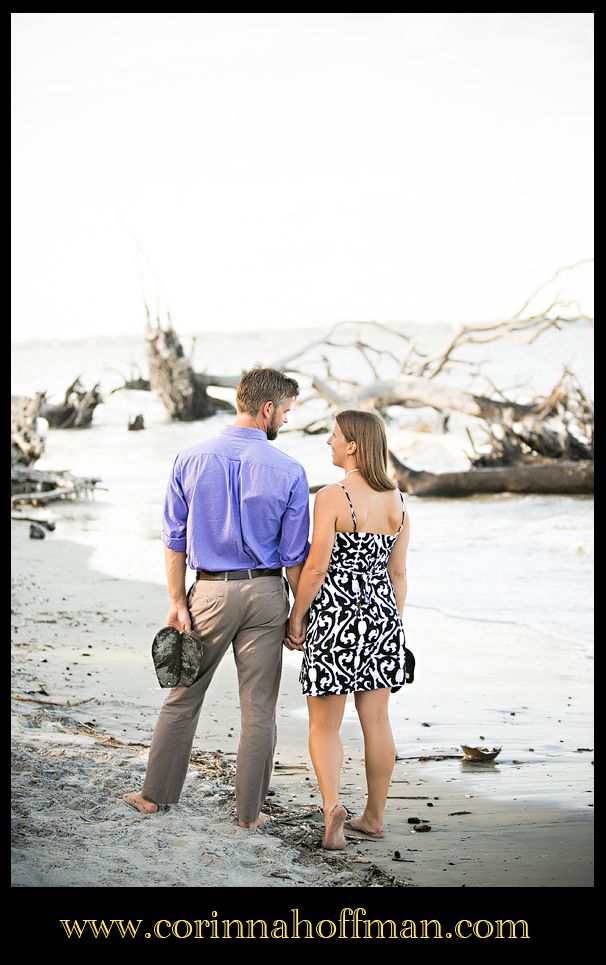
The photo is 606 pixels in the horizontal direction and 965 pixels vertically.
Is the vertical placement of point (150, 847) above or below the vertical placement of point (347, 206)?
below

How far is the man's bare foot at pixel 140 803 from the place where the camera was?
135 inches

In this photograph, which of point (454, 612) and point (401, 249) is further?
point (401, 249)

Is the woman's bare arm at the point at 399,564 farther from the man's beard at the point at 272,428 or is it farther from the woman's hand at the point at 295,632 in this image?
the man's beard at the point at 272,428

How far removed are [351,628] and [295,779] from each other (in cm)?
86

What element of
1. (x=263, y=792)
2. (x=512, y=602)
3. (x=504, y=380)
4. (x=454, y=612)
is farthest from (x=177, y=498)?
(x=504, y=380)

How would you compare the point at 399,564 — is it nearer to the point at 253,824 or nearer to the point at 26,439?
the point at 253,824

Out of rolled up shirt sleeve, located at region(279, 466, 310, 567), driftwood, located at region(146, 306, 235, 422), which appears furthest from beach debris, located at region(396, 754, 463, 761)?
driftwood, located at region(146, 306, 235, 422)

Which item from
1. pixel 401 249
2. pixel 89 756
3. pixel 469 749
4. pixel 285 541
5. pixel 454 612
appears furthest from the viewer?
pixel 401 249

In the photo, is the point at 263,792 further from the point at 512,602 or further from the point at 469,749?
the point at 512,602

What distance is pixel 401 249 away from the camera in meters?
47.1

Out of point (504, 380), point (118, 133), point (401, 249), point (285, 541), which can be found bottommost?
point (285, 541)

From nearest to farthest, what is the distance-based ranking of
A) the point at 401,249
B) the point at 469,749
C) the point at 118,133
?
the point at 469,749 → the point at 118,133 → the point at 401,249

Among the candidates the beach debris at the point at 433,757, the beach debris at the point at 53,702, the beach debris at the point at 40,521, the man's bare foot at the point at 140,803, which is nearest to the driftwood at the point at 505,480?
the beach debris at the point at 40,521

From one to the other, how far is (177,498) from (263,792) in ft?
3.08
